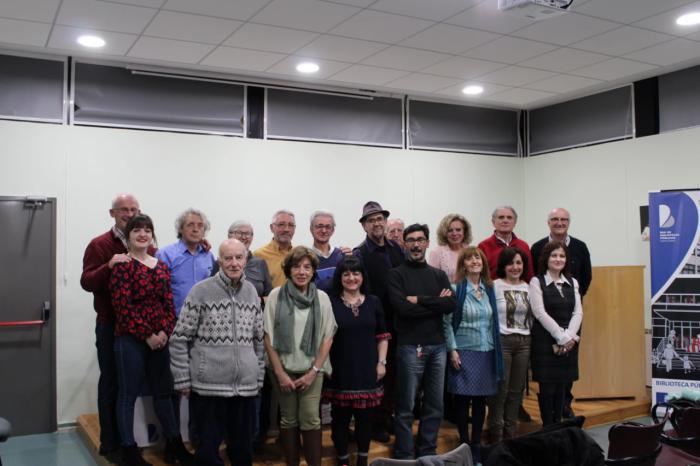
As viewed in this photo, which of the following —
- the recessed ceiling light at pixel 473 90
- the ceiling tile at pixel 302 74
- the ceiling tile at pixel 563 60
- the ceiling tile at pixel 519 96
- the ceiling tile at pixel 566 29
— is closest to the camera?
the ceiling tile at pixel 566 29

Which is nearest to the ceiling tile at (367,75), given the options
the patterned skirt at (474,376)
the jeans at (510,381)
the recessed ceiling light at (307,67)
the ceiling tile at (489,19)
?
the recessed ceiling light at (307,67)

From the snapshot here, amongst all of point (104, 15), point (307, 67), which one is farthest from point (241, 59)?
point (104, 15)

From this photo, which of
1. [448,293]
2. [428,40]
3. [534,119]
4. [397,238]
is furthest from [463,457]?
[534,119]

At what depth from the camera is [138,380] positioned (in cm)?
367

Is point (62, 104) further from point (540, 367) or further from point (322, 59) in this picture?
point (540, 367)

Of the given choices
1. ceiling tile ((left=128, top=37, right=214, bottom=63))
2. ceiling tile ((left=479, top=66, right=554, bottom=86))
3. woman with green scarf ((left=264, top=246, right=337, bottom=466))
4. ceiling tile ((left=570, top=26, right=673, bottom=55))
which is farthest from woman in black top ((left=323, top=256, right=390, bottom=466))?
ceiling tile ((left=479, top=66, right=554, bottom=86))

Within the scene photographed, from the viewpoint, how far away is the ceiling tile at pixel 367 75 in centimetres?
605

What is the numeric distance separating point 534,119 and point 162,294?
5564 mm

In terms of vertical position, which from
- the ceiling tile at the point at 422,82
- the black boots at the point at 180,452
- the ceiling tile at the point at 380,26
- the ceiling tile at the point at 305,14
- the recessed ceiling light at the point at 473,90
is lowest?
the black boots at the point at 180,452

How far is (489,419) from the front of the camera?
4.48m

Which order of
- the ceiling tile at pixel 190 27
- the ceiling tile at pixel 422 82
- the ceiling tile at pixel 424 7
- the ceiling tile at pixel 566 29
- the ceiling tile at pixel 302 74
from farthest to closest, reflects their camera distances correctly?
the ceiling tile at pixel 422 82
the ceiling tile at pixel 302 74
the ceiling tile at pixel 566 29
the ceiling tile at pixel 190 27
the ceiling tile at pixel 424 7

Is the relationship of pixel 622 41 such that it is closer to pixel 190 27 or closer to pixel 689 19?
pixel 689 19

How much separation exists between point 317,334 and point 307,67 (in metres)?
3.07

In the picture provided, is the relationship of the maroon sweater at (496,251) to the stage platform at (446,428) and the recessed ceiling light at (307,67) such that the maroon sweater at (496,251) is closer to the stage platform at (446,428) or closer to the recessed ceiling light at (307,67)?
the stage platform at (446,428)
